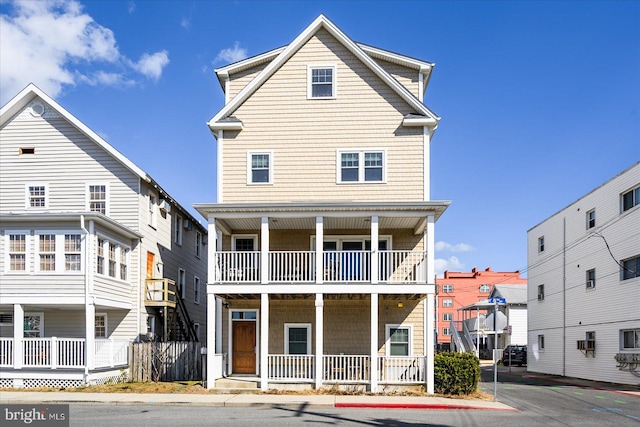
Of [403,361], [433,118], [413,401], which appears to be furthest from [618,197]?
[413,401]

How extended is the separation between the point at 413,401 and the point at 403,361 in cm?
325

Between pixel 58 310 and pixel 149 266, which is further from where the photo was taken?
pixel 149 266

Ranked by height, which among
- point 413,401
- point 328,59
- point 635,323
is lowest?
point 413,401

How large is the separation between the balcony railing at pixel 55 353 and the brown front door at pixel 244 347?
14.6ft

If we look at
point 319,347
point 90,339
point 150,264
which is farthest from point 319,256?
point 150,264

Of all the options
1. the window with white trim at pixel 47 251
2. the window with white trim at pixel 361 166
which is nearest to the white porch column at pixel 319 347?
the window with white trim at pixel 361 166

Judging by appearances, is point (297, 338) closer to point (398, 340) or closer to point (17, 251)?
point (398, 340)

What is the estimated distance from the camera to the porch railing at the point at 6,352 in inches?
814

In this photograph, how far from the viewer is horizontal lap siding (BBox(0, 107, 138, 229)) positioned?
78.8 feet

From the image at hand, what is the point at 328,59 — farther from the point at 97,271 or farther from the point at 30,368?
the point at 30,368

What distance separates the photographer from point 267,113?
2280cm

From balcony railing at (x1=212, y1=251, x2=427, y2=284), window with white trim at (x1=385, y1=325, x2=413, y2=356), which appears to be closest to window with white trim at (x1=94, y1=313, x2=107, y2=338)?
balcony railing at (x1=212, y1=251, x2=427, y2=284)

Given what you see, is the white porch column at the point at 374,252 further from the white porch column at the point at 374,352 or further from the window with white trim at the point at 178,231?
the window with white trim at the point at 178,231

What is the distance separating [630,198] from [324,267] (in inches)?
562
